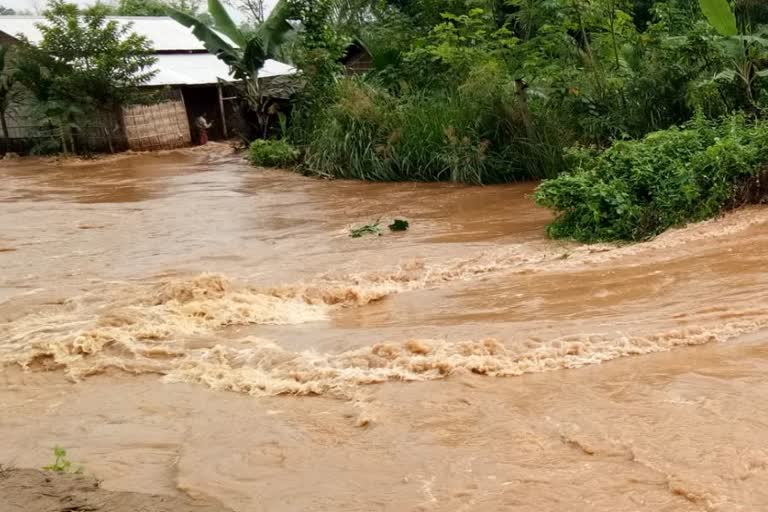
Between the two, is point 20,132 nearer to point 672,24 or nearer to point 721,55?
point 672,24

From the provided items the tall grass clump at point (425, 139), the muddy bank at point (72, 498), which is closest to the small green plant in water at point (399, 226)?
the tall grass clump at point (425, 139)

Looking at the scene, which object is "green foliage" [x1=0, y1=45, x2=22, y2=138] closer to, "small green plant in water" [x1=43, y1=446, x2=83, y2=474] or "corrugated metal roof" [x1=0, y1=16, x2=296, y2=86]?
"corrugated metal roof" [x1=0, y1=16, x2=296, y2=86]

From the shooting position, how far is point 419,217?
10500 mm

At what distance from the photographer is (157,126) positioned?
21.7 m

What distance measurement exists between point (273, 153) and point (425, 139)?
435 centimetres

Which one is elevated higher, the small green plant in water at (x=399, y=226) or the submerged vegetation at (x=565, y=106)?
the submerged vegetation at (x=565, y=106)

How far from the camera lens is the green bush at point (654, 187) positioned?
805 centimetres

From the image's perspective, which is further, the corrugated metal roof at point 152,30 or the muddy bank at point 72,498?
the corrugated metal roof at point 152,30

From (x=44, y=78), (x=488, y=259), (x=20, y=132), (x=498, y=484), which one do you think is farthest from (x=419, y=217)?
(x=20, y=132)

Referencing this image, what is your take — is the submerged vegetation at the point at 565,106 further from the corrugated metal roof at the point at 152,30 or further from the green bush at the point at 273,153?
the corrugated metal roof at the point at 152,30

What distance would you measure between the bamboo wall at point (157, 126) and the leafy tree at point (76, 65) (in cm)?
78

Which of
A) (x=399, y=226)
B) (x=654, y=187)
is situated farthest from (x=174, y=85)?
(x=654, y=187)

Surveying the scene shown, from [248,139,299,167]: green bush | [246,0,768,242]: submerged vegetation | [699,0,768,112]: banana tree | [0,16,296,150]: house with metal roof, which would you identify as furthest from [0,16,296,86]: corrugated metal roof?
[699,0,768,112]: banana tree

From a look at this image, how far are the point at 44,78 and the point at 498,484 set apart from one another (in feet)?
63.8
